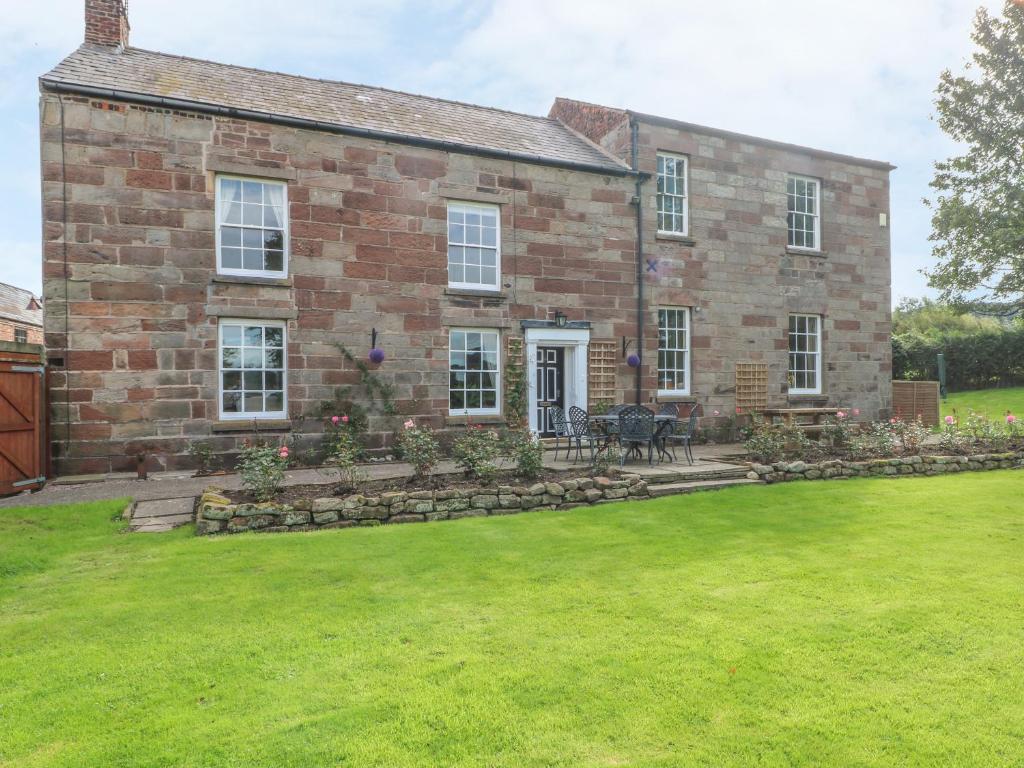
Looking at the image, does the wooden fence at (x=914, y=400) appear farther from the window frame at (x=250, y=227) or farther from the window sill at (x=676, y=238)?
the window frame at (x=250, y=227)

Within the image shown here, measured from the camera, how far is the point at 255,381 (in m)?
10.9

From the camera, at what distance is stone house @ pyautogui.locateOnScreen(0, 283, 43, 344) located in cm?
3047

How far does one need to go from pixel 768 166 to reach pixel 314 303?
1160 cm

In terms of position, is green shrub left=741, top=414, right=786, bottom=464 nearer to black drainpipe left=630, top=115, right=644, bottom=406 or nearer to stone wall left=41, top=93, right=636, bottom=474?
black drainpipe left=630, top=115, right=644, bottom=406

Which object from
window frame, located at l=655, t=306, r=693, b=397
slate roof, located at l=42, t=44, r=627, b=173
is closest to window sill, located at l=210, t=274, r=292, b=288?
slate roof, located at l=42, t=44, r=627, b=173

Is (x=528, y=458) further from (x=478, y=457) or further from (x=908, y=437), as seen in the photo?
(x=908, y=437)

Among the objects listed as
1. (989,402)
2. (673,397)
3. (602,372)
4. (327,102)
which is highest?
(327,102)

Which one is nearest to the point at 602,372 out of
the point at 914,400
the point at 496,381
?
the point at 496,381

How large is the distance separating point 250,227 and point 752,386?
457 inches

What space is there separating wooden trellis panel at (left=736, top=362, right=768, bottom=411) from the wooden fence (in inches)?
215

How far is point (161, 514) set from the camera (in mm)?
7445

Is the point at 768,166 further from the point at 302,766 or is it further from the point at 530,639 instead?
the point at 302,766

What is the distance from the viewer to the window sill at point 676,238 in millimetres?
14070

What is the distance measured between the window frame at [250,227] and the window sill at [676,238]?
311 inches
